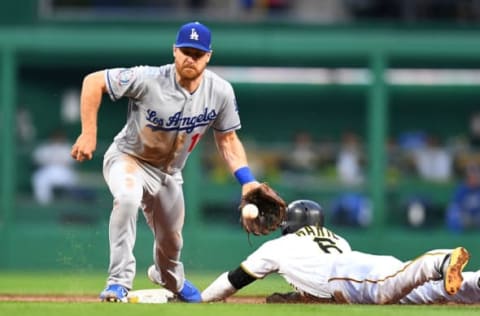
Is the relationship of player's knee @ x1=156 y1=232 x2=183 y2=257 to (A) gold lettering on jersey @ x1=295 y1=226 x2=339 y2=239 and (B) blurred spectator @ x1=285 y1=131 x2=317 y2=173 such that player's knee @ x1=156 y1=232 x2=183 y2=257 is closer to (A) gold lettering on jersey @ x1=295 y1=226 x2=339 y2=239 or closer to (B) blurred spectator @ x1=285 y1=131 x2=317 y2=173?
(A) gold lettering on jersey @ x1=295 y1=226 x2=339 y2=239

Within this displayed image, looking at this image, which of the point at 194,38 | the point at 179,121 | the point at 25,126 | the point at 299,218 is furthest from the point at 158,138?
the point at 25,126

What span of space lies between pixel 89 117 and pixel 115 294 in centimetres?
110

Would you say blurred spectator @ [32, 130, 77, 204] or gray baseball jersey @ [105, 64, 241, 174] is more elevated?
gray baseball jersey @ [105, 64, 241, 174]

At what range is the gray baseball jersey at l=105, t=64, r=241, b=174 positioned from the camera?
8.30 m

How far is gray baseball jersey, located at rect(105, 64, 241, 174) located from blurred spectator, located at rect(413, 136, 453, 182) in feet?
27.1

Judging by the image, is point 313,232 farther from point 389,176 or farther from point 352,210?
Answer: point 389,176

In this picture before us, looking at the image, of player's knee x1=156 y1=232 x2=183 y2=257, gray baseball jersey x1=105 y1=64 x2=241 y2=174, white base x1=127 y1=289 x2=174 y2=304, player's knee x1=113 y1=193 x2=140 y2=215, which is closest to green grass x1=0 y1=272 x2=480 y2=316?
player's knee x1=113 y1=193 x2=140 y2=215

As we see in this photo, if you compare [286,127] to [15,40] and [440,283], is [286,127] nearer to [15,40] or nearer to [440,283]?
[15,40]

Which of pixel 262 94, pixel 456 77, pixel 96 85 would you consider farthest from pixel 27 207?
pixel 96 85

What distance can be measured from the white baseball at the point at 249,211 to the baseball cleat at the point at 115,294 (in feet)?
2.89

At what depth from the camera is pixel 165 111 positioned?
328 inches

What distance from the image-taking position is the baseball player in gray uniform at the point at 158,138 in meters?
8.05

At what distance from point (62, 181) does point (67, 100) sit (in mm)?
3727

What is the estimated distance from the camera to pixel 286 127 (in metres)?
19.8
